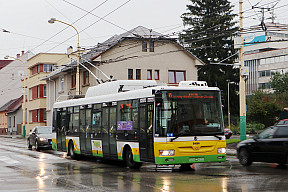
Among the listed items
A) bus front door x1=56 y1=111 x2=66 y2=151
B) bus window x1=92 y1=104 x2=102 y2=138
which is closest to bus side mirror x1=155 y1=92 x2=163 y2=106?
bus window x1=92 y1=104 x2=102 y2=138

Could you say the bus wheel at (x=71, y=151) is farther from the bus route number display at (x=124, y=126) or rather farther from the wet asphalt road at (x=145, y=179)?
the bus route number display at (x=124, y=126)

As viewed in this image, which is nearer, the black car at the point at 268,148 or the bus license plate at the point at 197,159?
the bus license plate at the point at 197,159

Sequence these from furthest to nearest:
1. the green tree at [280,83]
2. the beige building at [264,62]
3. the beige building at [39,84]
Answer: the beige building at [264,62]
the green tree at [280,83]
the beige building at [39,84]

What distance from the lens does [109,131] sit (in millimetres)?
18516

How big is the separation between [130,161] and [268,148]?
4.76 metres

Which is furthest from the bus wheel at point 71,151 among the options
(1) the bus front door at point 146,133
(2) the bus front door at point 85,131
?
(1) the bus front door at point 146,133

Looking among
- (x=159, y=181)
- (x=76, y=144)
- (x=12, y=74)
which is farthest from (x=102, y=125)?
Result: (x=12, y=74)

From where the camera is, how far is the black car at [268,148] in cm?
1588

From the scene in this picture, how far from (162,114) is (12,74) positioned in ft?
258

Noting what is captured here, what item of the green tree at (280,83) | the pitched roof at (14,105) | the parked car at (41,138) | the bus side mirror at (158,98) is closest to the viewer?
the bus side mirror at (158,98)

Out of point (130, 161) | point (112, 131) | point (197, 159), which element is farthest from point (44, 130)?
point (197, 159)

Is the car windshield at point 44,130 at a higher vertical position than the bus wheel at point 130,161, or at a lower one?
higher

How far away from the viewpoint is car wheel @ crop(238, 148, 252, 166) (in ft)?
56.6

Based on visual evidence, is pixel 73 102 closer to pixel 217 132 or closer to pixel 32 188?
pixel 217 132
